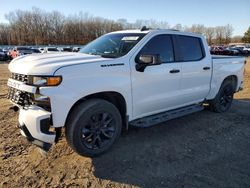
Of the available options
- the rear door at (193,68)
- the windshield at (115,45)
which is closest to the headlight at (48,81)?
the windshield at (115,45)

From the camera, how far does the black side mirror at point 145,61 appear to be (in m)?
3.82

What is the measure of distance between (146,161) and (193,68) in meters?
2.25

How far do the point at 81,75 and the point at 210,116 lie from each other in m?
3.82

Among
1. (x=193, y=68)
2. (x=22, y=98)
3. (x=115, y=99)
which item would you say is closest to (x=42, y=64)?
(x=22, y=98)

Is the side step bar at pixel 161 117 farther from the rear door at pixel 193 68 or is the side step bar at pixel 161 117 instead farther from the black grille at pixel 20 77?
the black grille at pixel 20 77

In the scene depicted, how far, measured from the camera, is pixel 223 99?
643 centimetres

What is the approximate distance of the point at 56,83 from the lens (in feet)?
10.6

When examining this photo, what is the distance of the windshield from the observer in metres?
4.20

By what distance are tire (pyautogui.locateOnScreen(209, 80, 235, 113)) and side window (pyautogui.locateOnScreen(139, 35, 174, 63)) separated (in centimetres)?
216

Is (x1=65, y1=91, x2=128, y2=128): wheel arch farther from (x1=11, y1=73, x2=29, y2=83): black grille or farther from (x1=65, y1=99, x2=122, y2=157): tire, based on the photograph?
(x1=11, y1=73, x2=29, y2=83): black grille

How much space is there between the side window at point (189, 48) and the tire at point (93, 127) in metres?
1.94

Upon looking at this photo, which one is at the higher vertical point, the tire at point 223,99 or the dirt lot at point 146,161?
the tire at point 223,99

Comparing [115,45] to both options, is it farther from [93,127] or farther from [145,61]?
[93,127]

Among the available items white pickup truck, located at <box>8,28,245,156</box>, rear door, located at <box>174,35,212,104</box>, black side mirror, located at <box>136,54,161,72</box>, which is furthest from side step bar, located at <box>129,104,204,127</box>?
black side mirror, located at <box>136,54,161,72</box>
